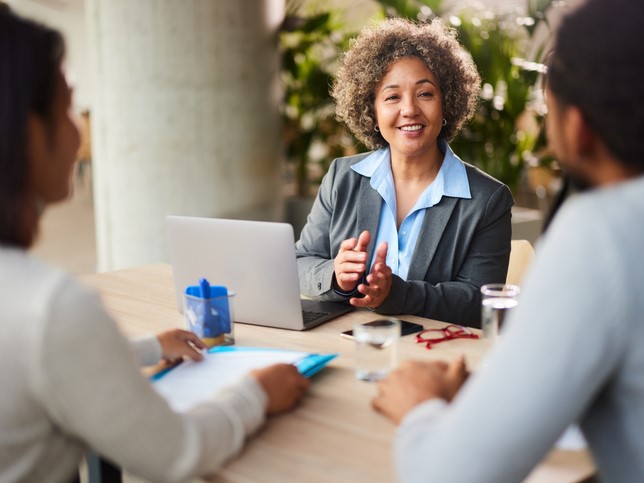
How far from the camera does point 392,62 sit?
2.40 meters

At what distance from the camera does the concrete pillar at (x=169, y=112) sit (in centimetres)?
407

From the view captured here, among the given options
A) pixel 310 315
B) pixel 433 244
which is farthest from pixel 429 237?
pixel 310 315

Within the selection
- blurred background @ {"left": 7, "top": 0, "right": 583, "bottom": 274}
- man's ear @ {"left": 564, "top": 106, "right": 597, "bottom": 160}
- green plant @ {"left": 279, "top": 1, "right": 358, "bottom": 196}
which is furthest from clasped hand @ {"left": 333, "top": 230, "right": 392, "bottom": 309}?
green plant @ {"left": 279, "top": 1, "right": 358, "bottom": 196}

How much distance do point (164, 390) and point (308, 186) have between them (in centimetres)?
448

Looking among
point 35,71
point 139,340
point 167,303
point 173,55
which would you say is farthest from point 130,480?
point 173,55

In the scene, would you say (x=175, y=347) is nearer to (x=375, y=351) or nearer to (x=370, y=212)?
(x=375, y=351)

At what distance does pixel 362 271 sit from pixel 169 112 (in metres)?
2.57

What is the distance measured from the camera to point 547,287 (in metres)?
0.83

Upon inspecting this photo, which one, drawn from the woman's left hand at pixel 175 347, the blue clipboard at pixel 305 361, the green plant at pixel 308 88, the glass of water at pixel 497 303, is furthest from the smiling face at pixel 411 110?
the green plant at pixel 308 88

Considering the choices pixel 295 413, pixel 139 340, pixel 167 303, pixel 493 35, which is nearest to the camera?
pixel 295 413

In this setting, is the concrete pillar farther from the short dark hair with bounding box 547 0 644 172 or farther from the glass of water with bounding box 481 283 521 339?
the short dark hair with bounding box 547 0 644 172

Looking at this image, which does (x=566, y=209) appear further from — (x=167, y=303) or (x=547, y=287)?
(x=167, y=303)

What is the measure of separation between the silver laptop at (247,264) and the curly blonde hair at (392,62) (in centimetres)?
96

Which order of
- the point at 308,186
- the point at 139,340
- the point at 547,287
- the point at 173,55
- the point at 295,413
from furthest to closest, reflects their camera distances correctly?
the point at 308,186, the point at 173,55, the point at 139,340, the point at 295,413, the point at 547,287
